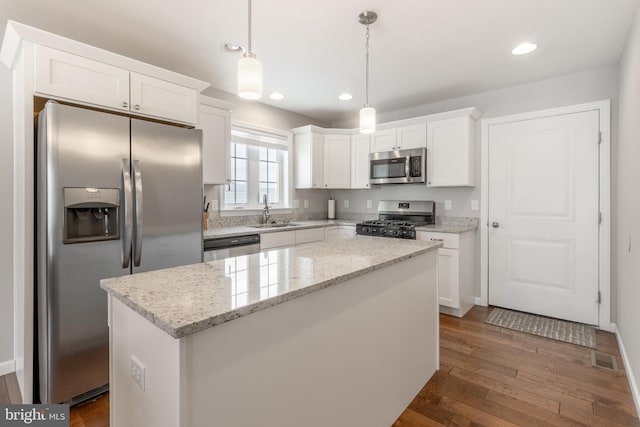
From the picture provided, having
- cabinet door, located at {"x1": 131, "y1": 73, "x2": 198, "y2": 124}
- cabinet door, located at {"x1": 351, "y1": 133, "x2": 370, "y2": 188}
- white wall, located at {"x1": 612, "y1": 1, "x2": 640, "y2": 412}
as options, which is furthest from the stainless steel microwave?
cabinet door, located at {"x1": 131, "y1": 73, "x2": 198, "y2": 124}

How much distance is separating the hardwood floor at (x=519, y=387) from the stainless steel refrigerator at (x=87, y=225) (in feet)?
6.21

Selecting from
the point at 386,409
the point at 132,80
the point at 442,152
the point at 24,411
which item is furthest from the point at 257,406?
the point at 442,152

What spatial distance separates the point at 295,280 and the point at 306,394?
0.44 metres

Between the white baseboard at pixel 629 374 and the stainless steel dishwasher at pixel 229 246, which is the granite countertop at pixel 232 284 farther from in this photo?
the white baseboard at pixel 629 374

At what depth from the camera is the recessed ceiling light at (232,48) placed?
8.44 feet

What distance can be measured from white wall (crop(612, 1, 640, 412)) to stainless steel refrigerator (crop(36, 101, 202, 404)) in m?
3.09

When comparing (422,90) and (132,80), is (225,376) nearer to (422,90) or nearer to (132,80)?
(132,80)

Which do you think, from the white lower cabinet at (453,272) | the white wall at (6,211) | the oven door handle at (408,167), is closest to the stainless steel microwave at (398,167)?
the oven door handle at (408,167)

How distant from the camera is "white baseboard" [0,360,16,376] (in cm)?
227

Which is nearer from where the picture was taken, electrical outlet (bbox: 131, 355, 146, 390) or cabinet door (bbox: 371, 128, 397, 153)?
electrical outlet (bbox: 131, 355, 146, 390)

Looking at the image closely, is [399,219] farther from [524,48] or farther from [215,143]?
[215,143]

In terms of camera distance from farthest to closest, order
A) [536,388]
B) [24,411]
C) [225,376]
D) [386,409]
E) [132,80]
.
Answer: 1. [132,80]
2. [536,388]
3. [386,409]
4. [24,411]
5. [225,376]

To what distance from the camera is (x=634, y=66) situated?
2139 mm

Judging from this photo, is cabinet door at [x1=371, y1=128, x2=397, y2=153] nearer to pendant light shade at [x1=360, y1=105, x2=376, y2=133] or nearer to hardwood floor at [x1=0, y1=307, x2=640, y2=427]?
pendant light shade at [x1=360, y1=105, x2=376, y2=133]
